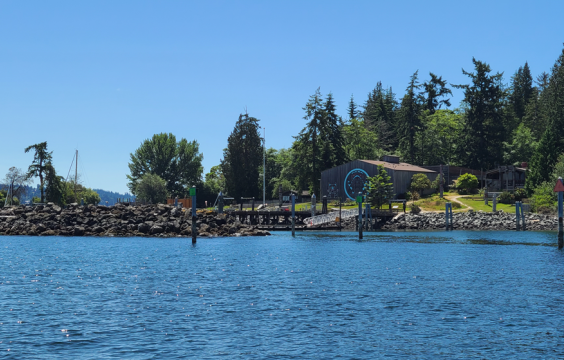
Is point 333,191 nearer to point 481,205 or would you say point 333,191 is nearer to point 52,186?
point 481,205

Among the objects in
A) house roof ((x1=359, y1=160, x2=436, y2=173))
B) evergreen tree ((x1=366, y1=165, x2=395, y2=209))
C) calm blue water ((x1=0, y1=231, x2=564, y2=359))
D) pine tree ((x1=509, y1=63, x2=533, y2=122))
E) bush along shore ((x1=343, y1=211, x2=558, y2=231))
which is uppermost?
pine tree ((x1=509, y1=63, x2=533, y2=122))

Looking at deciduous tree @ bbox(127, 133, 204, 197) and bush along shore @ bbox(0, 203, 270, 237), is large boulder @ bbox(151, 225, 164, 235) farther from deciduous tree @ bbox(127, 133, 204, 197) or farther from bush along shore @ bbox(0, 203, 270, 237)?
deciduous tree @ bbox(127, 133, 204, 197)

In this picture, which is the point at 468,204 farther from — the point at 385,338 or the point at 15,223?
the point at 385,338

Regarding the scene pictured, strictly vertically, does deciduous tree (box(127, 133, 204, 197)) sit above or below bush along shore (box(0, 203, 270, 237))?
above

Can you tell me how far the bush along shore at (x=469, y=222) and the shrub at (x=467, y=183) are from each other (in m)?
16.9

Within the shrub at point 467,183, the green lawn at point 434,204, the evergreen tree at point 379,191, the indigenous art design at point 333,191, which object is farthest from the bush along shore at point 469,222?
the shrub at point 467,183

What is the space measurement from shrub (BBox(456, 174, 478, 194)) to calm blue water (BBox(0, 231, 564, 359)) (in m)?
57.4

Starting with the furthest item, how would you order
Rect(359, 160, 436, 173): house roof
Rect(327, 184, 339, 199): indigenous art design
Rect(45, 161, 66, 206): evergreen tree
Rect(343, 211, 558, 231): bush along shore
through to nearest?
Rect(45, 161, 66, 206): evergreen tree, Rect(327, 184, 339, 199): indigenous art design, Rect(359, 160, 436, 173): house roof, Rect(343, 211, 558, 231): bush along shore

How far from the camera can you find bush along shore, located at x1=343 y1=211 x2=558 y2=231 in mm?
81075

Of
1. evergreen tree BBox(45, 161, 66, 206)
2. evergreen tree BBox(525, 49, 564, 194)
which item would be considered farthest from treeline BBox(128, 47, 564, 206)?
evergreen tree BBox(45, 161, 66, 206)

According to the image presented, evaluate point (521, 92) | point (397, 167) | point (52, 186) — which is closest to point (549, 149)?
point (397, 167)

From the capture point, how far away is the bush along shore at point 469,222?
266 feet

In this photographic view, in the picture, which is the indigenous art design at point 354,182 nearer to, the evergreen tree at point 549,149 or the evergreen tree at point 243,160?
the evergreen tree at point 549,149

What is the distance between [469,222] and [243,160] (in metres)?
61.3
